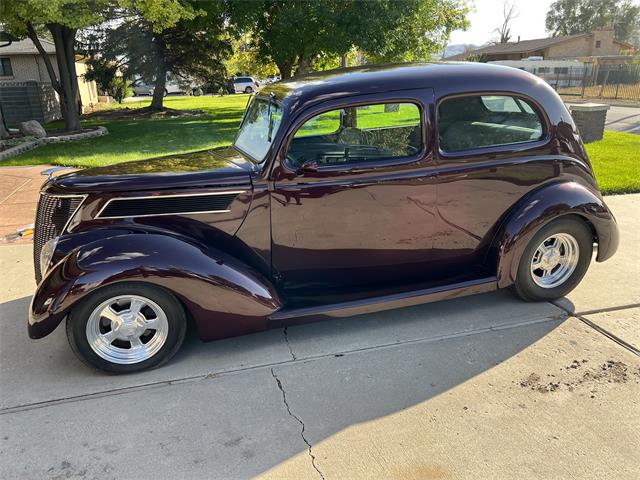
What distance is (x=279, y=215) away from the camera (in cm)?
340

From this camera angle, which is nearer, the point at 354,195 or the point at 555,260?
the point at 354,195

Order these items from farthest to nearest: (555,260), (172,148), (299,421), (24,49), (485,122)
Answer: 1. (24,49)
2. (172,148)
3. (555,260)
4. (485,122)
5. (299,421)

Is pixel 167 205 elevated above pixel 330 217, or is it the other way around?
pixel 167 205

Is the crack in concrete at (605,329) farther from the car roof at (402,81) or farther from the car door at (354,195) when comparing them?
the car roof at (402,81)

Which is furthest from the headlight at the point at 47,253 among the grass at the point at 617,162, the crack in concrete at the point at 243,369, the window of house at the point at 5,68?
the window of house at the point at 5,68

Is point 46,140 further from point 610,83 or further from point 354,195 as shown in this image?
point 610,83

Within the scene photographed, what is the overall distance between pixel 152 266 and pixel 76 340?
2.23 ft

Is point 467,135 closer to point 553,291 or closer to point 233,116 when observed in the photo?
point 553,291

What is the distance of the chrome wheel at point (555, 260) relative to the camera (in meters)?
3.92

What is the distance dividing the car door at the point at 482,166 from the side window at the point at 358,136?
230 mm

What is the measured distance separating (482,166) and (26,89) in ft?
68.3

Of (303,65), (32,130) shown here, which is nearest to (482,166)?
(32,130)

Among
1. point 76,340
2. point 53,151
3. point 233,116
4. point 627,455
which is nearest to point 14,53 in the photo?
point 233,116

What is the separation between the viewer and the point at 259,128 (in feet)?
12.8
